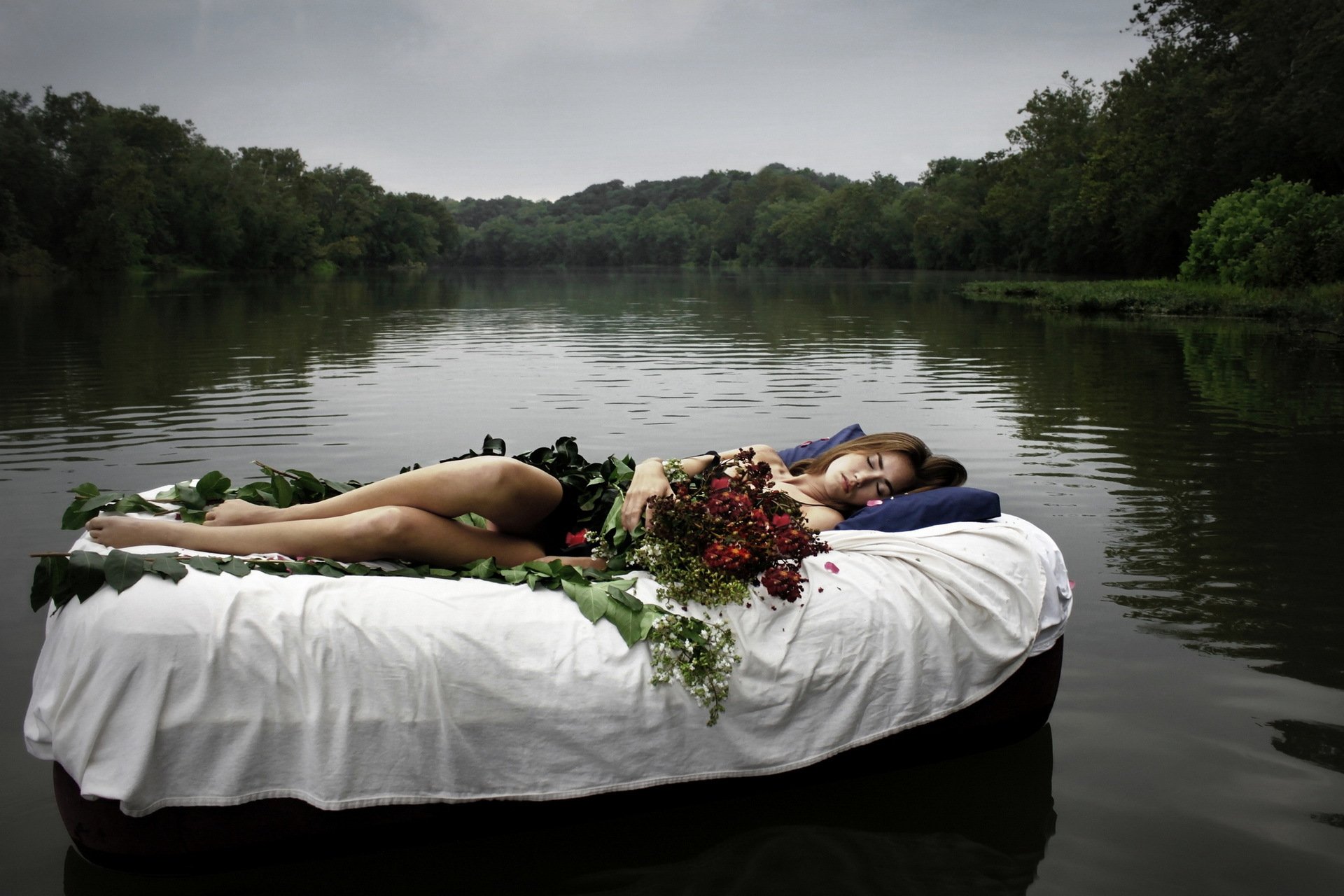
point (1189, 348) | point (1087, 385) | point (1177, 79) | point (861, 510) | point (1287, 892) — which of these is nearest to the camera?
point (1287, 892)

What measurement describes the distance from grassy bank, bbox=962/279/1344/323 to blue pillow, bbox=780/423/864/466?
2280 centimetres

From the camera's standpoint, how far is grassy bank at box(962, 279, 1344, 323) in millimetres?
25609

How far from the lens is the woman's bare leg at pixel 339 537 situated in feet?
12.5

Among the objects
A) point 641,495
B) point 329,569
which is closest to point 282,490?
point 329,569

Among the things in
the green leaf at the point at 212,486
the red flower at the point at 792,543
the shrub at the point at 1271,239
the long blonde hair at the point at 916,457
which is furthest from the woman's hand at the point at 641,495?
the shrub at the point at 1271,239

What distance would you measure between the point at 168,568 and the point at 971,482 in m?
7.09

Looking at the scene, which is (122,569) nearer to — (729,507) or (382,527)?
(382,527)

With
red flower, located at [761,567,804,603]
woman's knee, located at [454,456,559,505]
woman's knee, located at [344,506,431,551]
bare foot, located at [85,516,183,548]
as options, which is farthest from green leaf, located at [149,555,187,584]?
red flower, located at [761,567,804,603]

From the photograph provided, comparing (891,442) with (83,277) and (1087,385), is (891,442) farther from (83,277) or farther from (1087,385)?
(83,277)

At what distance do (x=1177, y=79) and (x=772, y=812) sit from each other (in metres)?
51.7

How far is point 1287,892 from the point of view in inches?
134

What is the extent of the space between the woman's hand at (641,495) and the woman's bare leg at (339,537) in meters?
0.58

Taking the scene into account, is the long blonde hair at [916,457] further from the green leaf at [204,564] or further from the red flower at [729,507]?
the green leaf at [204,564]

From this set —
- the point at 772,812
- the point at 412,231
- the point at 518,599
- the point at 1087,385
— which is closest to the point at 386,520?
the point at 518,599
